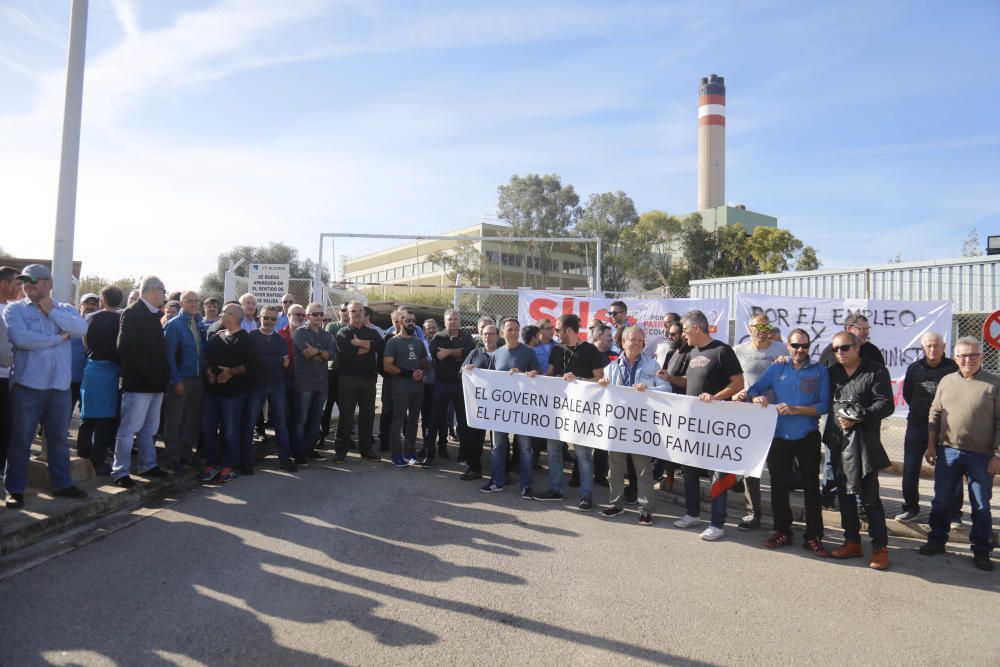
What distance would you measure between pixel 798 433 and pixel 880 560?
44.3 inches

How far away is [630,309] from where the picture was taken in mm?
11000

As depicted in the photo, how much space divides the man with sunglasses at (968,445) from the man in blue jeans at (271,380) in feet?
21.5

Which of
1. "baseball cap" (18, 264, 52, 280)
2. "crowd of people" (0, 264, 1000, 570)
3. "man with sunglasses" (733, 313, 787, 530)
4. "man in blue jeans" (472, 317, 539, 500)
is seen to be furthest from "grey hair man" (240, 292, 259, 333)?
"man with sunglasses" (733, 313, 787, 530)

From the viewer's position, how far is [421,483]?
7414mm

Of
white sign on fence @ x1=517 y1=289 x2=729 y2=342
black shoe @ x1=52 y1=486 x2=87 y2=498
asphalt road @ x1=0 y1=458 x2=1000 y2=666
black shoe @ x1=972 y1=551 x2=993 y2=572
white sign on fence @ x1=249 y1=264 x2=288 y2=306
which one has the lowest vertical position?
asphalt road @ x1=0 y1=458 x2=1000 y2=666

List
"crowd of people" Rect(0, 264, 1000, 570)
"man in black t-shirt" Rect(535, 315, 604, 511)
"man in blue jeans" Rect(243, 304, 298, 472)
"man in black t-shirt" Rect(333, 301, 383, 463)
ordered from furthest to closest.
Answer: "man in black t-shirt" Rect(333, 301, 383, 463), "man in blue jeans" Rect(243, 304, 298, 472), "man in black t-shirt" Rect(535, 315, 604, 511), "crowd of people" Rect(0, 264, 1000, 570)

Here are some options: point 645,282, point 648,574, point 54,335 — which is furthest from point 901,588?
point 645,282

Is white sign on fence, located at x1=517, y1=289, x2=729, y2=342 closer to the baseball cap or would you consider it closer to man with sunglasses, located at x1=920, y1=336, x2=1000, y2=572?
man with sunglasses, located at x1=920, y1=336, x2=1000, y2=572

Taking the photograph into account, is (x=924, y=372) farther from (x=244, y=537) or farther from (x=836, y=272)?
(x=836, y=272)

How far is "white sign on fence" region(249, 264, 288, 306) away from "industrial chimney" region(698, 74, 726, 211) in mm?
55819

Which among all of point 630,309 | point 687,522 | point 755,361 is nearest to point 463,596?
point 687,522

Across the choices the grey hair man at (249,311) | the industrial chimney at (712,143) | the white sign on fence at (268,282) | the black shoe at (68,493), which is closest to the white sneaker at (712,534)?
the black shoe at (68,493)

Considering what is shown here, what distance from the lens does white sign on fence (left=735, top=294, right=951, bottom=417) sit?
953 centimetres

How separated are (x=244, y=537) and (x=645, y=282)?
47467mm
